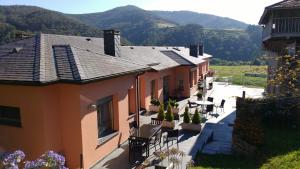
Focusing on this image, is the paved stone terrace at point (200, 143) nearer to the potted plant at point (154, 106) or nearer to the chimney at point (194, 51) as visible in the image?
the potted plant at point (154, 106)

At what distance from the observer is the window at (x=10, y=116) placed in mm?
10156

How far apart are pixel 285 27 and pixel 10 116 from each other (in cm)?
1739

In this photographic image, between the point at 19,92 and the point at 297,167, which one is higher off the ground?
the point at 19,92

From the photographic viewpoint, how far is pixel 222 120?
1939cm

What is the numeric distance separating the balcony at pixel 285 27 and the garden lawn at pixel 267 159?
25.0 ft

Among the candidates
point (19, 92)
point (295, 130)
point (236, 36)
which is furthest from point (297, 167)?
point (236, 36)

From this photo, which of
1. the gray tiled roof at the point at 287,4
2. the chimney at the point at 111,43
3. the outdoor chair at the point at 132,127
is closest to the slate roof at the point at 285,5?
the gray tiled roof at the point at 287,4

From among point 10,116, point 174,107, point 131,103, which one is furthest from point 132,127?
point 10,116

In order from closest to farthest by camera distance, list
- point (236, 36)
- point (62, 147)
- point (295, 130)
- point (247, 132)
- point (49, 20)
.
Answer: point (62, 147), point (247, 132), point (295, 130), point (49, 20), point (236, 36)

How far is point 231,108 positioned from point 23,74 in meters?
18.5

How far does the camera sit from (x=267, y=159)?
11.7 metres

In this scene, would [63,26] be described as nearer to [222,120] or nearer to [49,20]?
[49,20]

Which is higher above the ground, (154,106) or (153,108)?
(154,106)

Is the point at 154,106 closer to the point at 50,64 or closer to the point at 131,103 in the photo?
the point at 131,103
